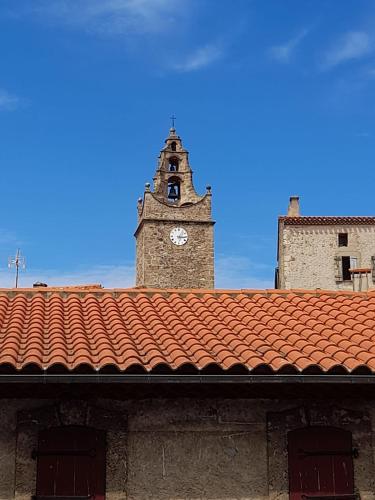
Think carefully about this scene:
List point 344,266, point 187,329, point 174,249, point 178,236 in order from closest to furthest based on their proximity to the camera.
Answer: point 187,329, point 344,266, point 174,249, point 178,236

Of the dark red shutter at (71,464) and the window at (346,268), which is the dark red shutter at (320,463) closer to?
the dark red shutter at (71,464)

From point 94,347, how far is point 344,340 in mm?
2917

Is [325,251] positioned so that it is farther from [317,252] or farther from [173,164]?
[173,164]

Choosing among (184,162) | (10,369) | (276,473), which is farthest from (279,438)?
(184,162)

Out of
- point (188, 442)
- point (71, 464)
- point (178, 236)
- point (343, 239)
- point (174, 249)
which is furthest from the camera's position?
point (178, 236)

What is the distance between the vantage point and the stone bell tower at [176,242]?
43.9 metres

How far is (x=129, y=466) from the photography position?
300 inches

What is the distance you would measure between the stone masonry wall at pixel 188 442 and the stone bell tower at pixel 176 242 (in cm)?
3531

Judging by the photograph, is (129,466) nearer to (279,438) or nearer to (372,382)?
(279,438)

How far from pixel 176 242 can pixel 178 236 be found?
455 millimetres

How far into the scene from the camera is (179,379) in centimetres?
720

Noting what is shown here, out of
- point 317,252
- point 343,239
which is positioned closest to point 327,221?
point 343,239

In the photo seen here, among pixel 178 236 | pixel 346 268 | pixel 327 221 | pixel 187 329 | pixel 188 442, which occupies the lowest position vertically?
pixel 188 442

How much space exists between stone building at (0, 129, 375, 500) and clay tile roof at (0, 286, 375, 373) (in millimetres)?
30
